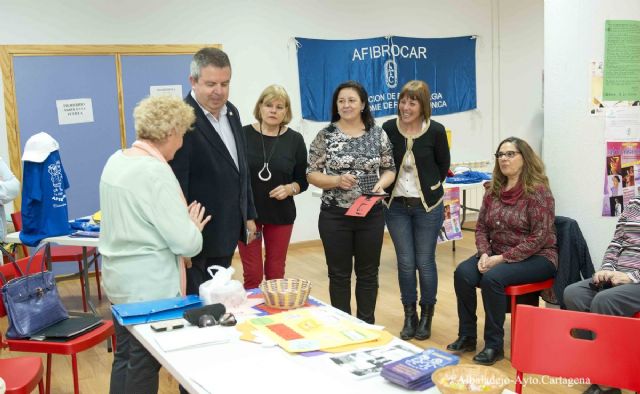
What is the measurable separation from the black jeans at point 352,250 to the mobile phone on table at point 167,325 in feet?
5.05

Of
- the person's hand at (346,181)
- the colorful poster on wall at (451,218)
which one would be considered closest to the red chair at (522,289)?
the person's hand at (346,181)

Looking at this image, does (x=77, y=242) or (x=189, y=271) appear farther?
(x=77, y=242)

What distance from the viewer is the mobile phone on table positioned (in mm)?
2113

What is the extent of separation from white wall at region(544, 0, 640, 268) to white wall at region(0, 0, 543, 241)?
12.1 ft

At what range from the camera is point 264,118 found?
387 cm

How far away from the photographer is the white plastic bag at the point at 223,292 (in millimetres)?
2332

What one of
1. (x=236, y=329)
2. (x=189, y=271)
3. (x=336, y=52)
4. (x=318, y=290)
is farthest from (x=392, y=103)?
(x=236, y=329)

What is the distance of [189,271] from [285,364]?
0.98 m

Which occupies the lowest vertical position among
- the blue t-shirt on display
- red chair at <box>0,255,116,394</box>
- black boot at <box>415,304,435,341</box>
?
black boot at <box>415,304,435,341</box>

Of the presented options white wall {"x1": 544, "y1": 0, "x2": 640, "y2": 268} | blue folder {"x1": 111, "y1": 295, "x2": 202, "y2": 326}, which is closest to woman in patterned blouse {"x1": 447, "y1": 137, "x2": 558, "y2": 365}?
white wall {"x1": 544, "y1": 0, "x2": 640, "y2": 268}

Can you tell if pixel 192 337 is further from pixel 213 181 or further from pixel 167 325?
pixel 213 181

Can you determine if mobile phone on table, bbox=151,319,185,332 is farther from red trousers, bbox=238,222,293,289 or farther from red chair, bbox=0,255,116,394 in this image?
red trousers, bbox=238,222,293,289

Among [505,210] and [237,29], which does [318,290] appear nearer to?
[505,210]

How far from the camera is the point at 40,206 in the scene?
13.9 feet
